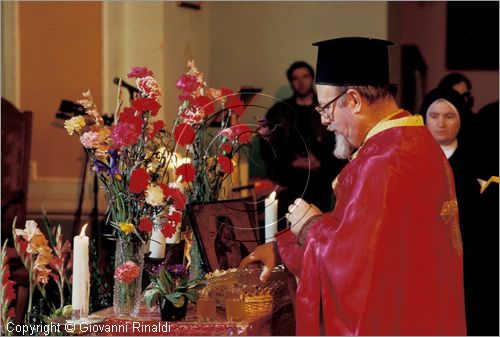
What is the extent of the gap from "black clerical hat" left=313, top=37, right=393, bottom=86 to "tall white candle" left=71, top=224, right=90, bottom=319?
0.78 metres

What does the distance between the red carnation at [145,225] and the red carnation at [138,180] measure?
0.08 m

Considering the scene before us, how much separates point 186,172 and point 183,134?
0.38ft

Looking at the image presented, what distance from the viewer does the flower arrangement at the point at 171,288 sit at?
2.74 metres

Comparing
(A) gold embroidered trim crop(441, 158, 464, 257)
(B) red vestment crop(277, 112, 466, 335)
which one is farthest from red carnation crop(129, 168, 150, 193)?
(A) gold embroidered trim crop(441, 158, 464, 257)

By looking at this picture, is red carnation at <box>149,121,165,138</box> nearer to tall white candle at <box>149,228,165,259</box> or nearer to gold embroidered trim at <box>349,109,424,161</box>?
tall white candle at <box>149,228,165,259</box>

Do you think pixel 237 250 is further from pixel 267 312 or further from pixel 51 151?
pixel 51 151

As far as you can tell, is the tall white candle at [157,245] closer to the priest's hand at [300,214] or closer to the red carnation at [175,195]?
the red carnation at [175,195]

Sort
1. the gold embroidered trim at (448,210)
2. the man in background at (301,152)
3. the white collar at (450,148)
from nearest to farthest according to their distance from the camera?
the gold embroidered trim at (448,210) < the white collar at (450,148) < the man in background at (301,152)

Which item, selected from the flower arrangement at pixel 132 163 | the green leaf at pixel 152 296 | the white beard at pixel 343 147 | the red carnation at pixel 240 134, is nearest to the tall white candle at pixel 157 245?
the flower arrangement at pixel 132 163

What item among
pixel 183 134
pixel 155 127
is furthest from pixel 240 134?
pixel 155 127

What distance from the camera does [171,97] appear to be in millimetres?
6492

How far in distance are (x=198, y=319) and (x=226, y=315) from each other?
0.08 m

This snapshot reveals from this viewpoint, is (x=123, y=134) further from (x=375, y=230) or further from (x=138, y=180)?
(x=375, y=230)

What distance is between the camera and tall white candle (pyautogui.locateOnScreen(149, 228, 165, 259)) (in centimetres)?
302
